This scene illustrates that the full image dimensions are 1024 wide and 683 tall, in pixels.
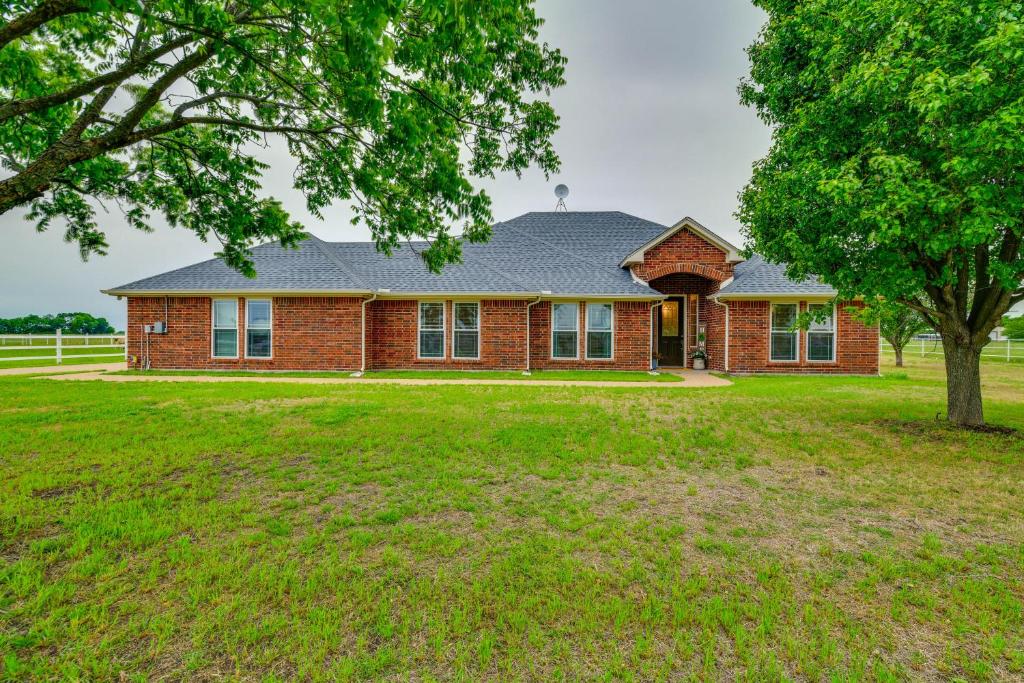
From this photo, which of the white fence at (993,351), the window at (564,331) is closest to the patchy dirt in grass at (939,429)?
the window at (564,331)

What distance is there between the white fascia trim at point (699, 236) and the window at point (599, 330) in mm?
2314

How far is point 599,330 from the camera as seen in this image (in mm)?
15398

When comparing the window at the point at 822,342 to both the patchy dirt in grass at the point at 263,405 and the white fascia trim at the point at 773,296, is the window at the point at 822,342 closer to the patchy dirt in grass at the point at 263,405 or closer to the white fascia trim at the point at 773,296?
the white fascia trim at the point at 773,296

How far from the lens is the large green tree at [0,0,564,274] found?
4.34 metres

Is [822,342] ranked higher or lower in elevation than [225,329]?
lower

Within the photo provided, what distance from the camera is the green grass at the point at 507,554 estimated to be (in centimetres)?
232

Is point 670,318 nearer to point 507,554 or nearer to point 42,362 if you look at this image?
point 507,554

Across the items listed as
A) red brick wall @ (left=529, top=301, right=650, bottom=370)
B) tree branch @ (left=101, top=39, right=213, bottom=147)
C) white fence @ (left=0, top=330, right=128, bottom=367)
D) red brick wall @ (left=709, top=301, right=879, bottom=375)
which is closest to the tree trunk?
red brick wall @ (left=709, top=301, right=879, bottom=375)

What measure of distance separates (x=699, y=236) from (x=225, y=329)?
53.7 ft

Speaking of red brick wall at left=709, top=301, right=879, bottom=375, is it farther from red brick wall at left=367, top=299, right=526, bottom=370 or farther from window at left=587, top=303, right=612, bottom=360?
red brick wall at left=367, top=299, right=526, bottom=370

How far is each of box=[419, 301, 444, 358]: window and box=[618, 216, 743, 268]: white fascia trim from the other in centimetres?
718

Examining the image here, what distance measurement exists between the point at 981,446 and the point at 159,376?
60.9ft

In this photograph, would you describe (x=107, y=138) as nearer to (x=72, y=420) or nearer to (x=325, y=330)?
(x=72, y=420)

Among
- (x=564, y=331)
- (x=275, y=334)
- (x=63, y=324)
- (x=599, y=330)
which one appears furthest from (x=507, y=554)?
(x=63, y=324)
